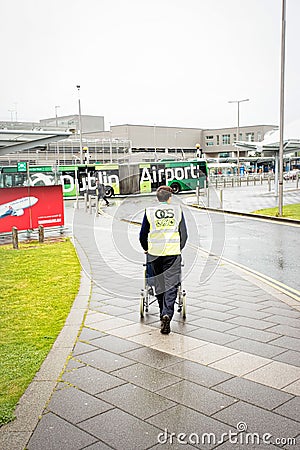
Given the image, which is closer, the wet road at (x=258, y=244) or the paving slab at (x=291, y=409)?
the paving slab at (x=291, y=409)

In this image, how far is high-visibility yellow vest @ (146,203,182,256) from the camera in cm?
651

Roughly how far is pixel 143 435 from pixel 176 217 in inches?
126

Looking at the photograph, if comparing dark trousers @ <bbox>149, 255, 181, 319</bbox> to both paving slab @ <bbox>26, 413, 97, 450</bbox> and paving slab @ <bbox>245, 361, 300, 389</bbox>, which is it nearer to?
paving slab @ <bbox>245, 361, 300, 389</bbox>

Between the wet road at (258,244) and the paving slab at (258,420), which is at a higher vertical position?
the paving slab at (258,420)

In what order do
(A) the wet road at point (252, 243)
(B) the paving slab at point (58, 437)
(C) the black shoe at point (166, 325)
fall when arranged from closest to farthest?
1. (B) the paving slab at point (58, 437)
2. (C) the black shoe at point (166, 325)
3. (A) the wet road at point (252, 243)

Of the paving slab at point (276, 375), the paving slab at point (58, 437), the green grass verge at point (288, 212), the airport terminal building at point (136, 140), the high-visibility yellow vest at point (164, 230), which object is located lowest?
the green grass verge at point (288, 212)

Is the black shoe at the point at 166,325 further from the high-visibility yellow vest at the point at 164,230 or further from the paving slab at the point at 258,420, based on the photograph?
the paving slab at the point at 258,420

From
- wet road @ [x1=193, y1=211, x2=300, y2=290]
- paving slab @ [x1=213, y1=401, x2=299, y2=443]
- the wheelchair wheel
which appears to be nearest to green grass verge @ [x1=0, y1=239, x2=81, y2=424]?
the wheelchair wheel

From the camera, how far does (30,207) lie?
1741 cm

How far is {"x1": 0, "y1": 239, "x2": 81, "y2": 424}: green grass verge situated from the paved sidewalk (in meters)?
A: 0.19

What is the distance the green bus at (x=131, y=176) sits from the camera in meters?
41.2

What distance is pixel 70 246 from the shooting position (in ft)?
47.6

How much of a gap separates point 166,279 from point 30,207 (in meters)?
11.7

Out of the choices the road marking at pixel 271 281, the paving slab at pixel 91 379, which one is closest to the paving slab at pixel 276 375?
the paving slab at pixel 91 379
